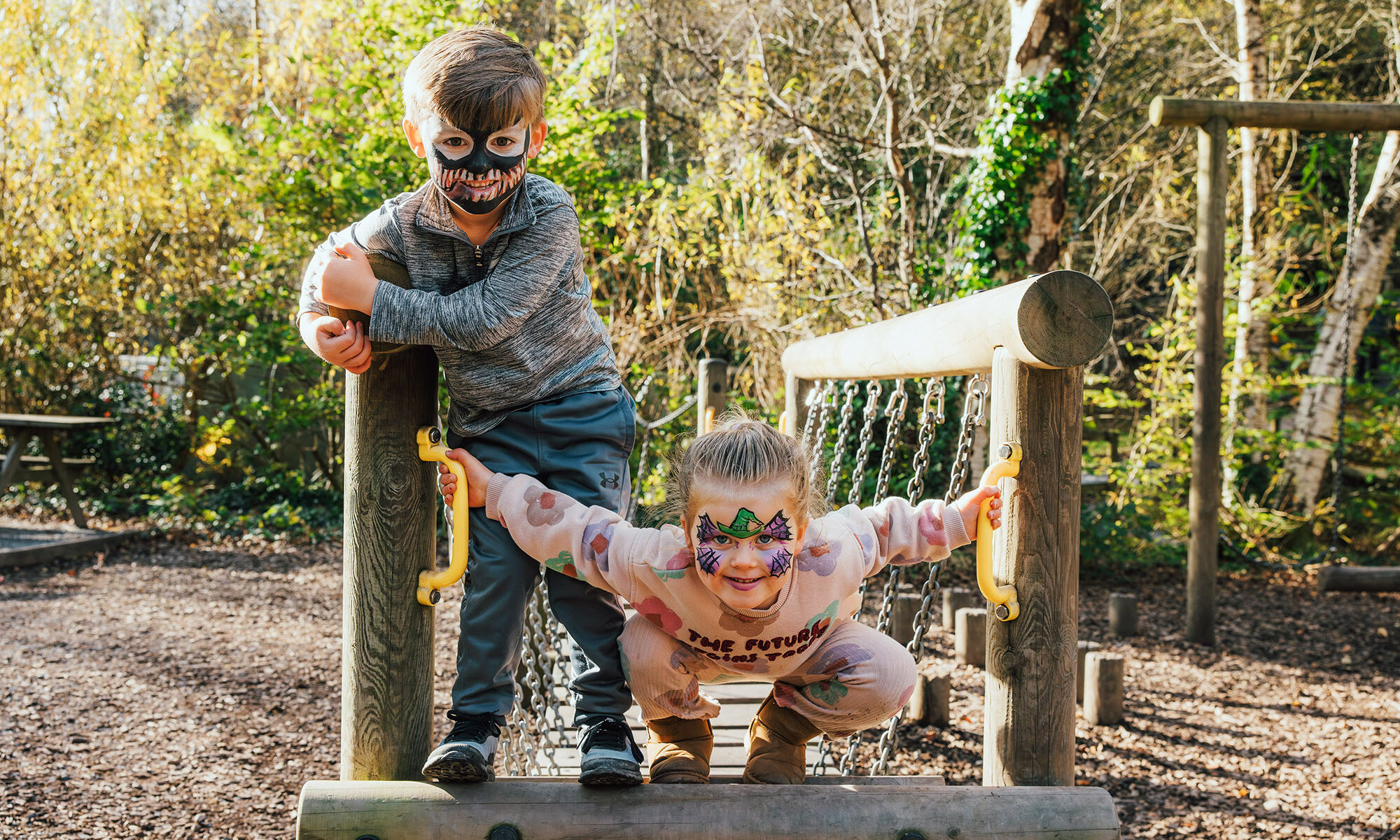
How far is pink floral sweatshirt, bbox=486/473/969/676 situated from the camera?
1742mm

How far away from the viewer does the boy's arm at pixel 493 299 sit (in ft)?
5.41

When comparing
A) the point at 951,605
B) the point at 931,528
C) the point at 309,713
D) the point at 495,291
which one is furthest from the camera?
the point at 951,605

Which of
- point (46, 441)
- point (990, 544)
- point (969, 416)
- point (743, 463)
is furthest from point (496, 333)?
point (46, 441)

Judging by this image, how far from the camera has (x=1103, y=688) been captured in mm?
4637

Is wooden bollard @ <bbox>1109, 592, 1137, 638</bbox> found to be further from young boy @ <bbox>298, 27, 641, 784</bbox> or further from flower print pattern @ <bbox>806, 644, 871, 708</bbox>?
young boy @ <bbox>298, 27, 641, 784</bbox>

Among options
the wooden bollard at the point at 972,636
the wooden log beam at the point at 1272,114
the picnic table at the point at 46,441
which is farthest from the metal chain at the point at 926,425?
the picnic table at the point at 46,441

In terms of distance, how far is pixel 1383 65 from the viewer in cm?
990

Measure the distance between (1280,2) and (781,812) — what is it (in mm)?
10164

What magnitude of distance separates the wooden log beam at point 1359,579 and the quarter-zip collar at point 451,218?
165 inches

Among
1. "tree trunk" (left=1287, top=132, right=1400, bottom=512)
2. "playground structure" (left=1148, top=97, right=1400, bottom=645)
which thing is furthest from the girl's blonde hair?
"tree trunk" (left=1287, top=132, right=1400, bottom=512)

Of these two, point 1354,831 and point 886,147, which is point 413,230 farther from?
point 886,147

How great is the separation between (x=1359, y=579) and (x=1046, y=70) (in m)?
3.16

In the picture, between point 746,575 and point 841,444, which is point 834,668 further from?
point 841,444

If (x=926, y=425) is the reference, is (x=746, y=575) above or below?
below
